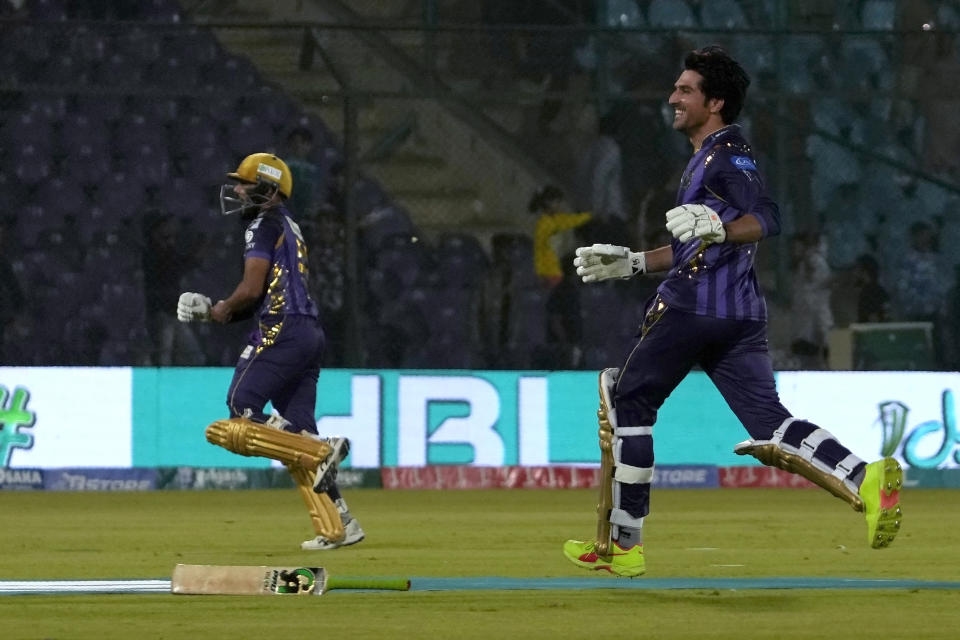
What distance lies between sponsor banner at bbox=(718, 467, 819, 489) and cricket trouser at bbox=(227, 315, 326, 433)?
7231 millimetres

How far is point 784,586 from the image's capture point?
310 inches

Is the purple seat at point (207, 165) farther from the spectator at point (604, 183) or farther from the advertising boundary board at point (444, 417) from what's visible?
the spectator at point (604, 183)

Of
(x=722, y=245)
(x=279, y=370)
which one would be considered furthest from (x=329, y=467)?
(x=722, y=245)

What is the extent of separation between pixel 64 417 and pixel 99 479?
0.65 meters

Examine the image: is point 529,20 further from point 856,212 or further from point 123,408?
point 123,408

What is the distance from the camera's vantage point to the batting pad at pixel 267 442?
984 centimetres

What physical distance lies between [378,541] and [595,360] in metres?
6.38

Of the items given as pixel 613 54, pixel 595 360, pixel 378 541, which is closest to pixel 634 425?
pixel 378 541

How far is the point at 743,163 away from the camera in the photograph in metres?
7.50

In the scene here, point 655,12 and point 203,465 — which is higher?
point 655,12

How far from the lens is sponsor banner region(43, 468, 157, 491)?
1594cm

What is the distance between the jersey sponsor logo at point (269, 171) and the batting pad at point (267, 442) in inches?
55.8

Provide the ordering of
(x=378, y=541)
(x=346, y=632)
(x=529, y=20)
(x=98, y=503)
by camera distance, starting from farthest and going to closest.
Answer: (x=529, y=20) < (x=98, y=503) < (x=378, y=541) < (x=346, y=632)

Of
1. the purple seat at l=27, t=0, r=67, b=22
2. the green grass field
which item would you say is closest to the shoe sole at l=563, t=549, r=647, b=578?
the green grass field
